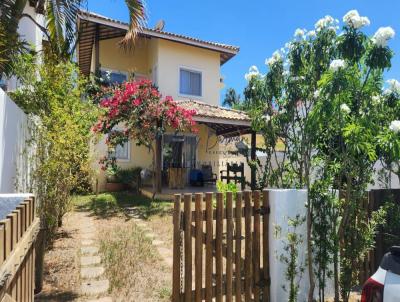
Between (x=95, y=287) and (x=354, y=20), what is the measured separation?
513 cm

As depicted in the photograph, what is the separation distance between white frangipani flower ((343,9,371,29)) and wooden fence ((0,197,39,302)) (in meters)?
4.10

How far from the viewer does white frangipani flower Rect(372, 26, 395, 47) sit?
154 inches

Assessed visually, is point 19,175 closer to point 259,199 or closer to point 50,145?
point 50,145

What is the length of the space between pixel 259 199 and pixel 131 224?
560cm

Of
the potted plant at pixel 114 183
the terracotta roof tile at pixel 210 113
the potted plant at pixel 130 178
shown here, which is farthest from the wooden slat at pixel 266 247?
the potted plant at pixel 114 183

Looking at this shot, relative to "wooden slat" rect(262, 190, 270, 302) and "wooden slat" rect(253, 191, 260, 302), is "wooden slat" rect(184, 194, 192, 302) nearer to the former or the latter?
"wooden slat" rect(253, 191, 260, 302)

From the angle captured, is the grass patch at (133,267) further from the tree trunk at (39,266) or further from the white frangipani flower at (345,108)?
the white frangipani flower at (345,108)

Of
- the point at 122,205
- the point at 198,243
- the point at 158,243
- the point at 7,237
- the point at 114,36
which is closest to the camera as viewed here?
the point at 7,237

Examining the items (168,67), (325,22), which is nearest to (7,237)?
(325,22)

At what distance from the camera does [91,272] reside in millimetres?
5824

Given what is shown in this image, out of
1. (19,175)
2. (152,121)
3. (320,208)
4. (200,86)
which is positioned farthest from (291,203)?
(200,86)

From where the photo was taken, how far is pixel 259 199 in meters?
4.84

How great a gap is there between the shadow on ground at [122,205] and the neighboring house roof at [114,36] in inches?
278

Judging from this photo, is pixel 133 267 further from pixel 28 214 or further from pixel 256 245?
pixel 28 214
